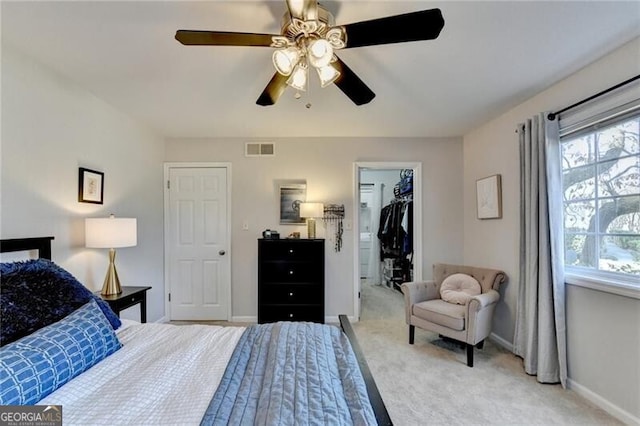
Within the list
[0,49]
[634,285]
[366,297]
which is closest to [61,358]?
[0,49]

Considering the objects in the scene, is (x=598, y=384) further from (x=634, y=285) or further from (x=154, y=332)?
(x=154, y=332)

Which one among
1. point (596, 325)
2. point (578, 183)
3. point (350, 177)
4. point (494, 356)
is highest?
point (350, 177)

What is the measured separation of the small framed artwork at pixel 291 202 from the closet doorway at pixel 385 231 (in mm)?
694

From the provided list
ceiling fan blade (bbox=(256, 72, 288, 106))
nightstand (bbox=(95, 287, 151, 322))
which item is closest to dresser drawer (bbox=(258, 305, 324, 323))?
nightstand (bbox=(95, 287, 151, 322))

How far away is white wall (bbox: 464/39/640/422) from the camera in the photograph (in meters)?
1.92

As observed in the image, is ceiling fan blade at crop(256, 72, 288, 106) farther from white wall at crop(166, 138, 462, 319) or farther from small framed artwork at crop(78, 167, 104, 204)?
white wall at crop(166, 138, 462, 319)

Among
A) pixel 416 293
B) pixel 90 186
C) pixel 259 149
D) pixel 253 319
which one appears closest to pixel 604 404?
pixel 416 293

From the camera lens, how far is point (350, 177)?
12.9 ft

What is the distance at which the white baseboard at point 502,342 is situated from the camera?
3.00m

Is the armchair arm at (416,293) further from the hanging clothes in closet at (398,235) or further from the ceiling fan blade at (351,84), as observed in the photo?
the ceiling fan blade at (351,84)

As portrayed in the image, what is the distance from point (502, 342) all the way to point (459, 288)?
69cm

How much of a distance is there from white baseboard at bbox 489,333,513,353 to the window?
3.56ft

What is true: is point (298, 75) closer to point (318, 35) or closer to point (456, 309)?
point (318, 35)

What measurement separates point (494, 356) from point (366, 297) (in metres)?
2.31
